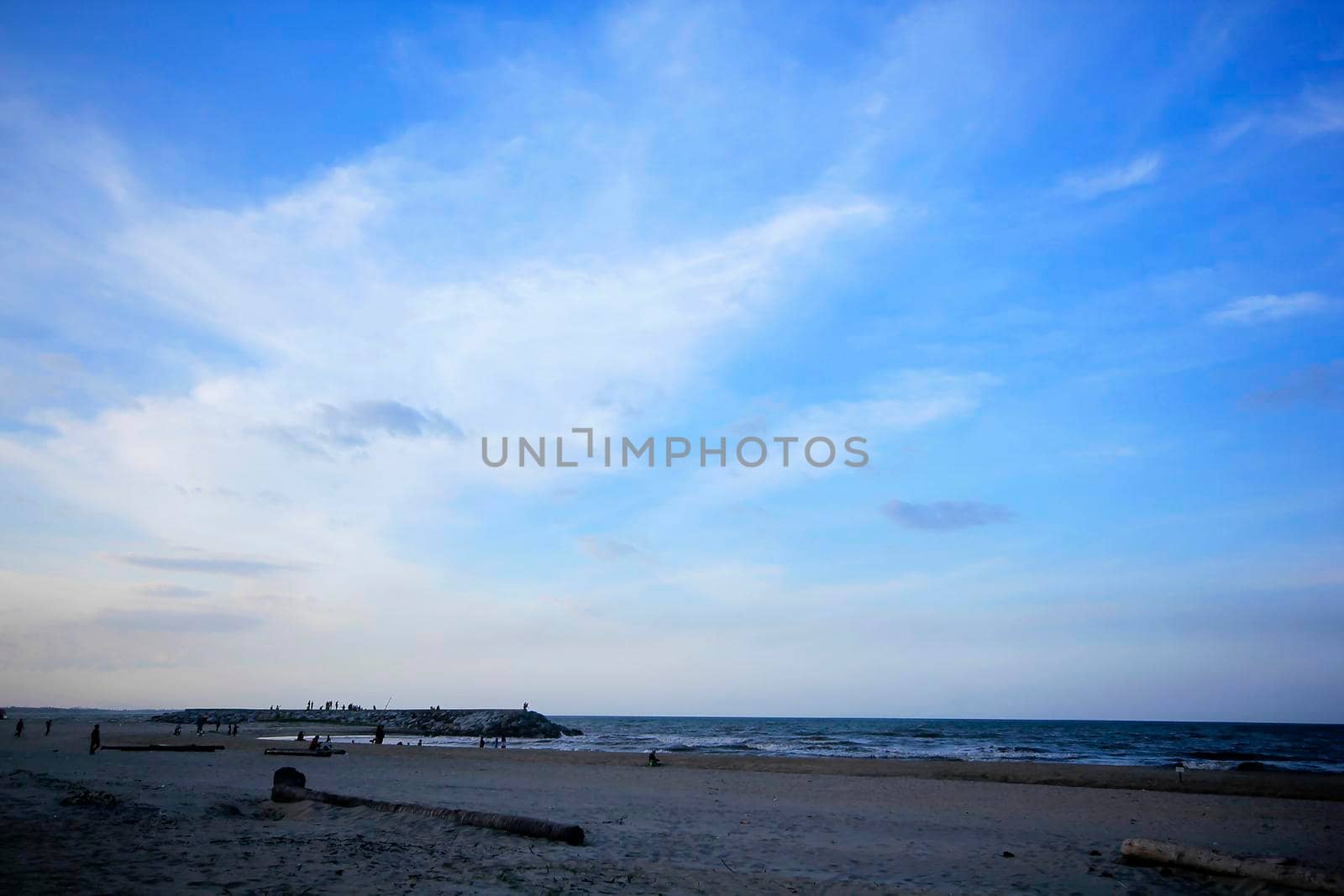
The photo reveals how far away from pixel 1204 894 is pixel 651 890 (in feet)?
22.1

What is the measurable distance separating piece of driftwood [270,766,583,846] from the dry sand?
0.23 metres

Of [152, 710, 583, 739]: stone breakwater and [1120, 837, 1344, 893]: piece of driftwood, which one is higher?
[1120, 837, 1344, 893]: piece of driftwood

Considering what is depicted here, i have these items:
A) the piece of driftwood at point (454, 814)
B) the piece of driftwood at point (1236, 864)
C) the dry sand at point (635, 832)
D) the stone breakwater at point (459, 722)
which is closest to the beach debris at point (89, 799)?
the dry sand at point (635, 832)

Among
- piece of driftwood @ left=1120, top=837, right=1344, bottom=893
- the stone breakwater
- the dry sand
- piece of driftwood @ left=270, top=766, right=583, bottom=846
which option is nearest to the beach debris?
the dry sand

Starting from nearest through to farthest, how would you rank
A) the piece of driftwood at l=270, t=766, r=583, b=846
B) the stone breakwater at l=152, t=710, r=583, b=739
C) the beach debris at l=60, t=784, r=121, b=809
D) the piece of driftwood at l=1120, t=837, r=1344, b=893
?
the piece of driftwood at l=1120, t=837, r=1344, b=893, the piece of driftwood at l=270, t=766, r=583, b=846, the beach debris at l=60, t=784, r=121, b=809, the stone breakwater at l=152, t=710, r=583, b=739

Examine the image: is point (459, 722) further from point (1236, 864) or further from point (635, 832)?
point (1236, 864)

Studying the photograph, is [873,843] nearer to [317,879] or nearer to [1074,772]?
[317,879]

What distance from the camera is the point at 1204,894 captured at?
29.9ft

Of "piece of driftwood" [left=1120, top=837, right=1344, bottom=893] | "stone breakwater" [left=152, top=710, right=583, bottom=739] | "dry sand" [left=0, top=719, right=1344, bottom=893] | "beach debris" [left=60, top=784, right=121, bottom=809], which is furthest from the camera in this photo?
"stone breakwater" [left=152, top=710, right=583, bottom=739]

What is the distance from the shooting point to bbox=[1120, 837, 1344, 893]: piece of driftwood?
8.82 m

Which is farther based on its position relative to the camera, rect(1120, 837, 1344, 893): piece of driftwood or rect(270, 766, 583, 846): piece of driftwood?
rect(270, 766, 583, 846): piece of driftwood

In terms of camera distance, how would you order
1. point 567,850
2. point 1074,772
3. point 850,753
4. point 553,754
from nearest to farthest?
1. point 567,850
2. point 1074,772
3. point 553,754
4. point 850,753

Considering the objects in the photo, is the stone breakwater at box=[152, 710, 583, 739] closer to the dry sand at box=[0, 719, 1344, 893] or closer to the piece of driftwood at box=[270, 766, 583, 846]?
the dry sand at box=[0, 719, 1344, 893]

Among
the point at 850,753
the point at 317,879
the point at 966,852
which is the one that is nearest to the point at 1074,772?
the point at 850,753
